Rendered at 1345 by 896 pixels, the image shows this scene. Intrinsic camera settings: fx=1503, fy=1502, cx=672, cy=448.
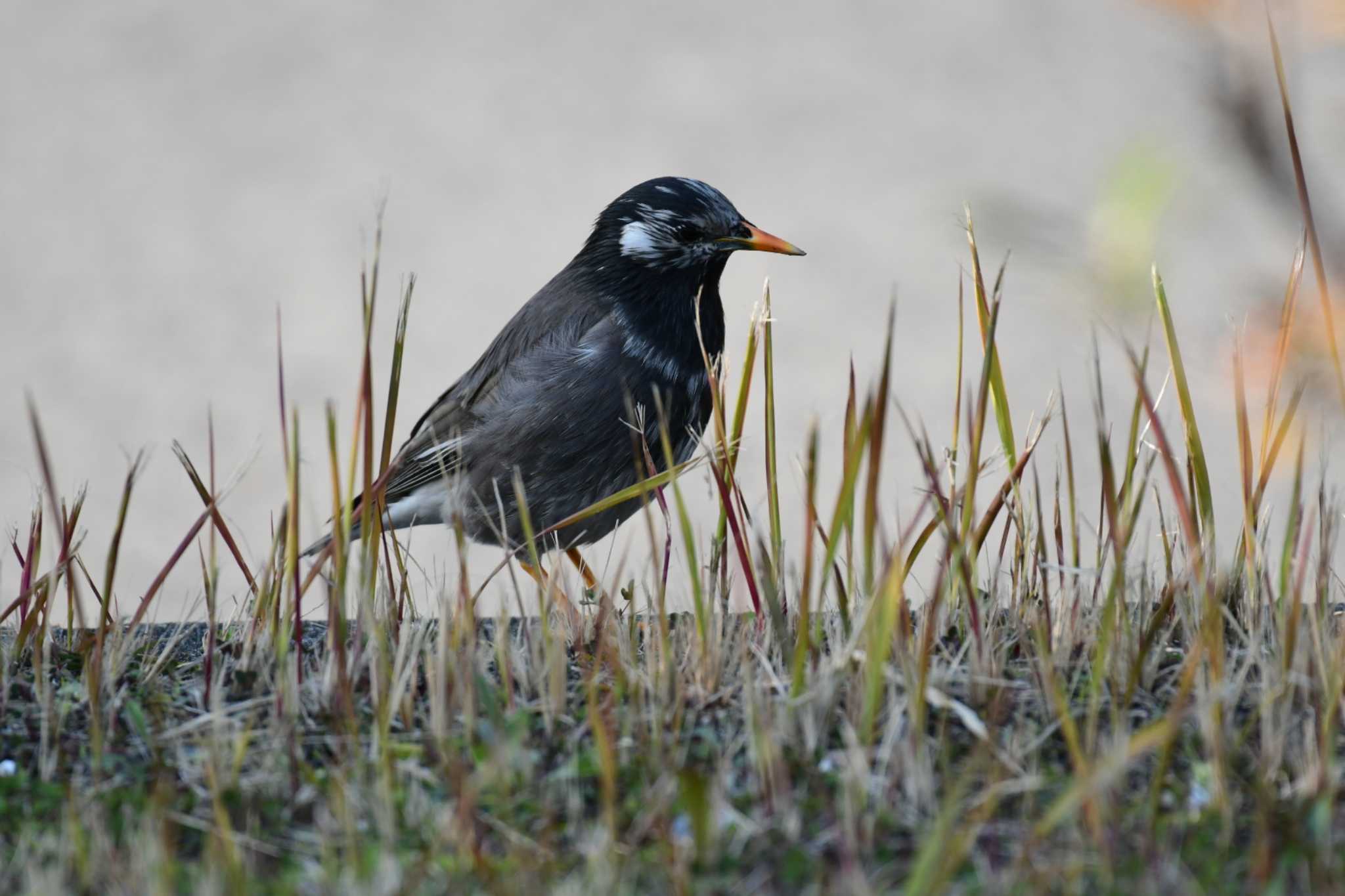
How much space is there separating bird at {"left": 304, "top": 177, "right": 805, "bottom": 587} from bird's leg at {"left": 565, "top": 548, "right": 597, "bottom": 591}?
1 cm

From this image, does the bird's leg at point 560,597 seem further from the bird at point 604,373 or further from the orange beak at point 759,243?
the orange beak at point 759,243

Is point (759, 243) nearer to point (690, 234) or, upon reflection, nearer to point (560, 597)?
point (690, 234)

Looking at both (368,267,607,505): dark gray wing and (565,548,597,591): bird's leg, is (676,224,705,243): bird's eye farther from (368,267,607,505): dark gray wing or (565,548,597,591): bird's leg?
(565,548,597,591): bird's leg

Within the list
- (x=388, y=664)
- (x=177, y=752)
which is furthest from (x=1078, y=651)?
(x=177, y=752)

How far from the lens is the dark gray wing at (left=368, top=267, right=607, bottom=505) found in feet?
13.3

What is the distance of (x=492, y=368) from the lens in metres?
4.15

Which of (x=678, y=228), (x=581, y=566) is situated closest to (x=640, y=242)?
(x=678, y=228)

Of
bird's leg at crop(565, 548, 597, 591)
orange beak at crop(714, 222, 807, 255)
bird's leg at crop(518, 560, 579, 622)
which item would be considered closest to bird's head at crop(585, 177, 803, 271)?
orange beak at crop(714, 222, 807, 255)

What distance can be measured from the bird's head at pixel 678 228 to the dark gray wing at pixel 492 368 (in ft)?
0.60

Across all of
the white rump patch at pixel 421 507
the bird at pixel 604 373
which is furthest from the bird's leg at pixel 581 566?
the white rump patch at pixel 421 507

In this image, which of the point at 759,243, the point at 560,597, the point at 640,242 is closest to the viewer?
the point at 560,597

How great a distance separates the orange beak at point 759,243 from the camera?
373 cm

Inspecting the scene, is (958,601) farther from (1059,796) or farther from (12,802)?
(12,802)

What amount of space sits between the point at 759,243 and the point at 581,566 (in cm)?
99
